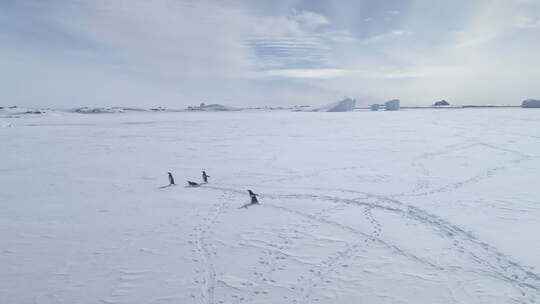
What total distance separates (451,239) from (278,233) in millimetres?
3764

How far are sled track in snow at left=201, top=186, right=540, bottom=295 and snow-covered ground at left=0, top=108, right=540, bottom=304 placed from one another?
0.03 metres

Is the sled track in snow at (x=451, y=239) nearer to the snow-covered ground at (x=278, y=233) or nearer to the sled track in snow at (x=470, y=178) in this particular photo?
the snow-covered ground at (x=278, y=233)

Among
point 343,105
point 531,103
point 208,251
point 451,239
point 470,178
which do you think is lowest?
point 208,251

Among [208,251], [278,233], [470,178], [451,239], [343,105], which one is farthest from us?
[343,105]

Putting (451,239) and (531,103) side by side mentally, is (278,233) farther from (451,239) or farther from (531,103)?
(531,103)

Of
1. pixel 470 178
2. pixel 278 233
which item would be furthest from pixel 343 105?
pixel 278 233

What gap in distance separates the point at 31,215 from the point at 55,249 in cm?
296

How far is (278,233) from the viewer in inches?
293

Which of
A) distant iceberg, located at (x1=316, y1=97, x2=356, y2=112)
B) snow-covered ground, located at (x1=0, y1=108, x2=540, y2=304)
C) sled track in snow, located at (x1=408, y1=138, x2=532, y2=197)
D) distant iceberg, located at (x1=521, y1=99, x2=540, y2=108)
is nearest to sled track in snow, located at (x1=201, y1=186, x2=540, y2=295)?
snow-covered ground, located at (x1=0, y1=108, x2=540, y2=304)

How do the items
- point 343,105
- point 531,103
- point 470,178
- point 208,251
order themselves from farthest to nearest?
point 343,105
point 531,103
point 470,178
point 208,251

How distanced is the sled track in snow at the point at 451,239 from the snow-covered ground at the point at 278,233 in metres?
0.03

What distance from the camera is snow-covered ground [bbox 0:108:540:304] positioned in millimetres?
5172

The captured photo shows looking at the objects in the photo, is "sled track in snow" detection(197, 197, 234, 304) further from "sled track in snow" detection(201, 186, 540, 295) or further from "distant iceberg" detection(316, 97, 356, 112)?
"distant iceberg" detection(316, 97, 356, 112)

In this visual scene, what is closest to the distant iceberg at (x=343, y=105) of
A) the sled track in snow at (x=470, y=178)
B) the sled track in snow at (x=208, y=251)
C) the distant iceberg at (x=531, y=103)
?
the distant iceberg at (x=531, y=103)
